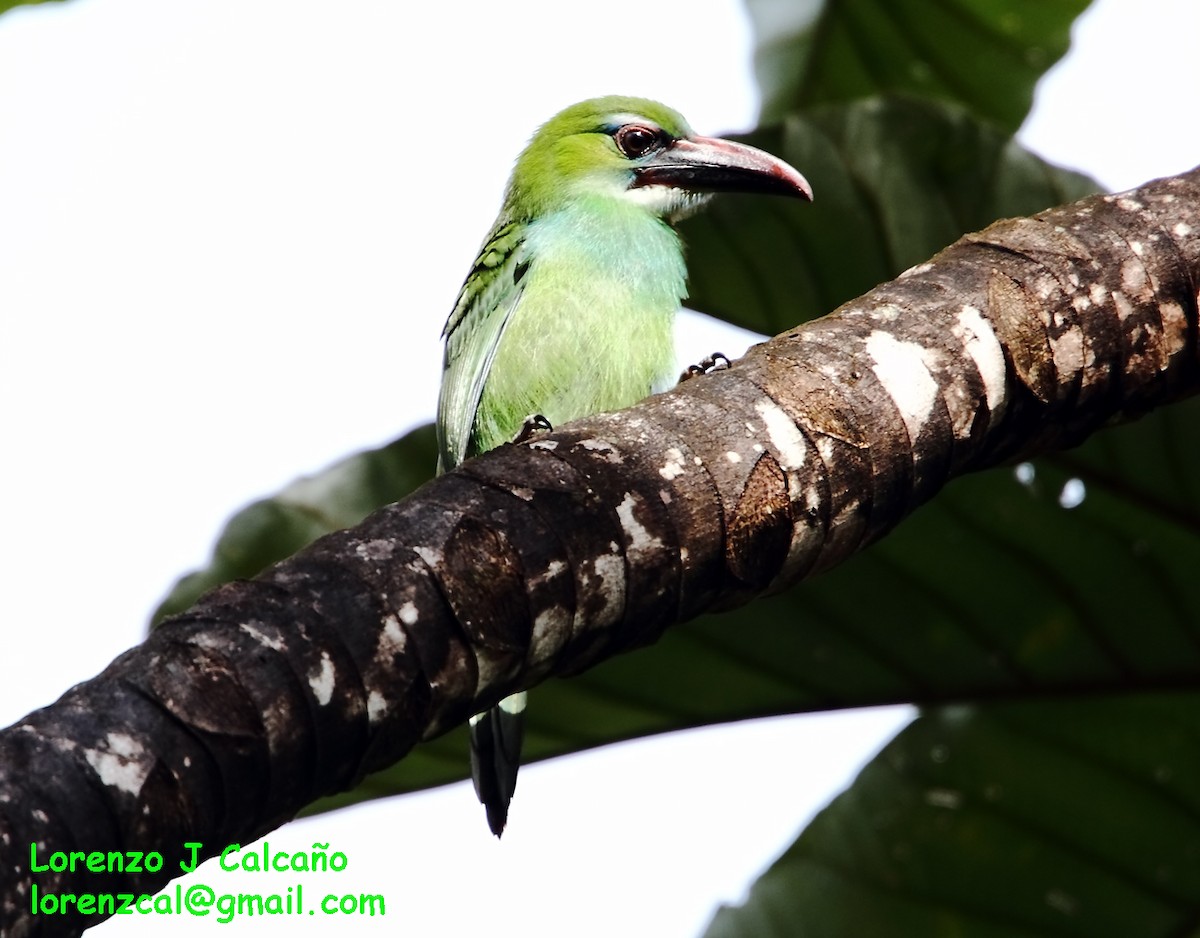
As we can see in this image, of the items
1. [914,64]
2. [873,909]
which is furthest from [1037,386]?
[914,64]

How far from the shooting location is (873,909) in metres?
3.58

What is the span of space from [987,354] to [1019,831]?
6.22ft

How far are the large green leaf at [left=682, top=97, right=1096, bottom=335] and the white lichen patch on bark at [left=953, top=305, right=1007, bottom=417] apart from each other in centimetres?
126

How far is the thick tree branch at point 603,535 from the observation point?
151cm

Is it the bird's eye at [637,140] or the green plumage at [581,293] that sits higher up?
the bird's eye at [637,140]

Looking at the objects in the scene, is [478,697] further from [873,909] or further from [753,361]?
[873,909]

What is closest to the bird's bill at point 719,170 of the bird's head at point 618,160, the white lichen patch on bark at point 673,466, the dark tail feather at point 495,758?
the bird's head at point 618,160

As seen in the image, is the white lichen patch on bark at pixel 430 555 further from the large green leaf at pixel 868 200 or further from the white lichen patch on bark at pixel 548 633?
the large green leaf at pixel 868 200

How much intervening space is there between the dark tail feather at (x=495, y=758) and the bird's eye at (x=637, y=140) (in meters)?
1.68

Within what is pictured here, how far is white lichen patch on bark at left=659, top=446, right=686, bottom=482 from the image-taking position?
6.20ft

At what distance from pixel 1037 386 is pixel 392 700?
1.06 metres

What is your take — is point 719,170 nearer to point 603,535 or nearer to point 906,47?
point 906,47

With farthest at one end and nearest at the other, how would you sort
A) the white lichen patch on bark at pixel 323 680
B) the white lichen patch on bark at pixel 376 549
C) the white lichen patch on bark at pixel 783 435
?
the white lichen patch on bark at pixel 783 435 → the white lichen patch on bark at pixel 376 549 → the white lichen patch on bark at pixel 323 680

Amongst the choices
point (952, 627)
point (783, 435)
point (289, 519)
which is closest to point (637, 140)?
point (289, 519)
